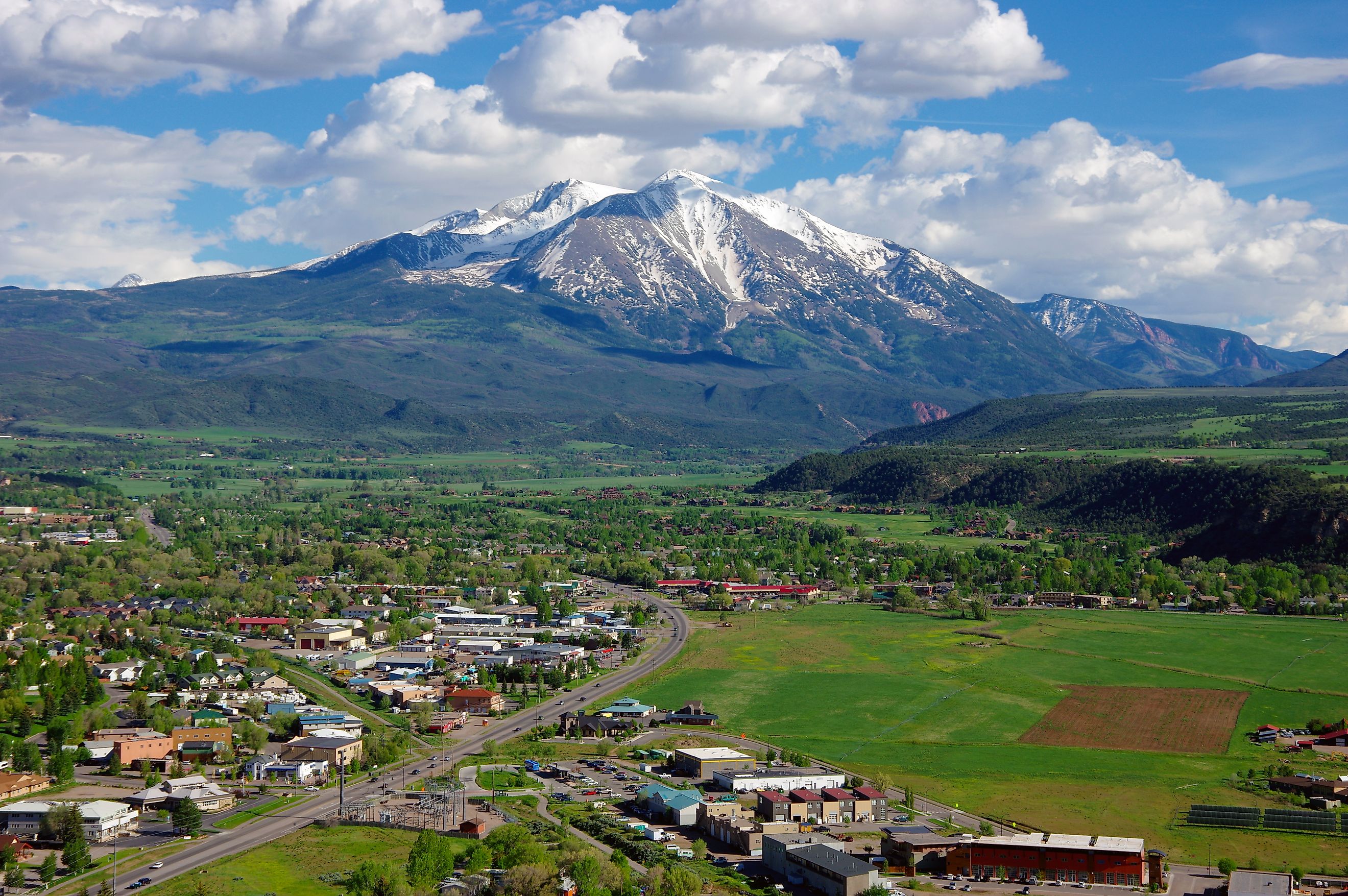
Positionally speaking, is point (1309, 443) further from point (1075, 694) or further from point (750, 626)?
point (1075, 694)

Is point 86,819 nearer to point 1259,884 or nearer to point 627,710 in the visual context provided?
point 627,710

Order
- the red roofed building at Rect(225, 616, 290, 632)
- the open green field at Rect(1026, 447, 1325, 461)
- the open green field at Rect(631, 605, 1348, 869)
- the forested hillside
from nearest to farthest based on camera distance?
the open green field at Rect(631, 605, 1348, 869), the red roofed building at Rect(225, 616, 290, 632), the forested hillside, the open green field at Rect(1026, 447, 1325, 461)

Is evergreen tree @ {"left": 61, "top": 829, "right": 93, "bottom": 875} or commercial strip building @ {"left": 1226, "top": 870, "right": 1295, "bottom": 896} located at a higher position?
evergreen tree @ {"left": 61, "top": 829, "right": 93, "bottom": 875}

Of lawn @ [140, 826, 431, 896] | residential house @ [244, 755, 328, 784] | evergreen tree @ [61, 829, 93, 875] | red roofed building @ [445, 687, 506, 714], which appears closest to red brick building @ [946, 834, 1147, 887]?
lawn @ [140, 826, 431, 896]

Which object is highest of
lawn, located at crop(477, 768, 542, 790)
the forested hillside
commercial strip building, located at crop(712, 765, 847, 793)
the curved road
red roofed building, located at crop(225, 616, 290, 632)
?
the forested hillside

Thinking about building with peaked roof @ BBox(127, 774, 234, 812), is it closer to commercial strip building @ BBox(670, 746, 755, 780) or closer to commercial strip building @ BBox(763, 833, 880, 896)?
commercial strip building @ BBox(670, 746, 755, 780)

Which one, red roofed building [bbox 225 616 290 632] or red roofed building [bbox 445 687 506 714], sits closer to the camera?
red roofed building [bbox 445 687 506 714]

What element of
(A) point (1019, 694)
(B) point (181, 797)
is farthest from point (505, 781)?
(A) point (1019, 694)

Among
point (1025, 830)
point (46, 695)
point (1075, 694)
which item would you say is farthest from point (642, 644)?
point (1025, 830)
